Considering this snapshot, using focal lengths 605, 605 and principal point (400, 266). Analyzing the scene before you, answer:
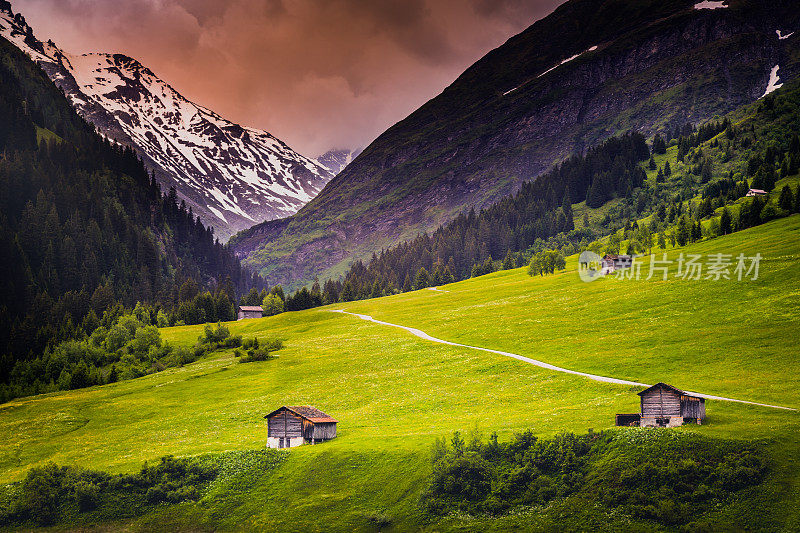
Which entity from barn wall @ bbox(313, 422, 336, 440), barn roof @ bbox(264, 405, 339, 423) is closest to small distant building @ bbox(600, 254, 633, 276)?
barn roof @ bbox(264, 405, 339, 423)

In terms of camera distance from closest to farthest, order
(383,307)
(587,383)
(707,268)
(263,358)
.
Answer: (587,383), (707,268), (263,358), (383,307)

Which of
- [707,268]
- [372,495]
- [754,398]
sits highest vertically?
[707,268]

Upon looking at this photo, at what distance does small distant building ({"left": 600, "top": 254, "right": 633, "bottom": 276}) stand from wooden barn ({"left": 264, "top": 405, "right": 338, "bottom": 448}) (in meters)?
90.1

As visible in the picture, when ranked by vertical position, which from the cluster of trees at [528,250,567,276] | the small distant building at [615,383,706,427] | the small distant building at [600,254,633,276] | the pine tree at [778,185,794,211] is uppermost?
the pine tree at [778,185,794,211]

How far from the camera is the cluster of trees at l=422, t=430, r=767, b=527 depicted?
40000 millimetres

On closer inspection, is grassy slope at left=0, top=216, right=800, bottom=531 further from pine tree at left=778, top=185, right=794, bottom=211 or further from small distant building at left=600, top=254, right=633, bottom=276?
small distant building at left=600, top=254, right=633, bottom=276

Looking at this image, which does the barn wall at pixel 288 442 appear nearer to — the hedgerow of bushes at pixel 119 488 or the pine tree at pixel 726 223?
the hedgerow of bushes at pixel 119 488

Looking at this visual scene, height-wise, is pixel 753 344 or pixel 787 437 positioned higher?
pixel 753 344

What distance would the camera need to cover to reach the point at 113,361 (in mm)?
127188

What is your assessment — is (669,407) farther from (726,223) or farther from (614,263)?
(726,223)

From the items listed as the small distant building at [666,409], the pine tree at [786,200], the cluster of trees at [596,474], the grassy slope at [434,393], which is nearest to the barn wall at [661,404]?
the small distant building at [666,409]

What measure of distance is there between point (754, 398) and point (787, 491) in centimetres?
1674

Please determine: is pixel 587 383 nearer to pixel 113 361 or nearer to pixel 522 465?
pixel 522 465

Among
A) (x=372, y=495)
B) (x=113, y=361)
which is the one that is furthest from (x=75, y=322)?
(x=372, y=495)
